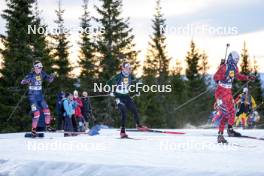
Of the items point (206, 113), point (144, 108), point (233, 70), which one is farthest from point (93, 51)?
point (233, 70)

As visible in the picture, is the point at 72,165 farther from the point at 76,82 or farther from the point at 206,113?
the point at 206,113

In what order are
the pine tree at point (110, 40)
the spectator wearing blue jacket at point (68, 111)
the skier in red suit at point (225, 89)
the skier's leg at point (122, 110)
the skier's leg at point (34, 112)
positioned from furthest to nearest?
the pine tree at point (110, 40) → the spectator wearing blue jacket at point (68, 111) → the skier's leg at point (34, 112) → the skier's leg at point (122, 110) → the skier in red suit at point (225, 89)

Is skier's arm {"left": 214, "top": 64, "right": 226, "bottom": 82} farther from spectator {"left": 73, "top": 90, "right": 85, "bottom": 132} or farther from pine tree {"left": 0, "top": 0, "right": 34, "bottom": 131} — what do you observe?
pine tree {"left": 0, "top": 0, "right": 34, "bottom": 131}

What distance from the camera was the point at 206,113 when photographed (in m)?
62.2

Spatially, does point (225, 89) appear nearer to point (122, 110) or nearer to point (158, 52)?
point (122, 110)

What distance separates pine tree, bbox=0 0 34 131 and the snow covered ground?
22.7 m

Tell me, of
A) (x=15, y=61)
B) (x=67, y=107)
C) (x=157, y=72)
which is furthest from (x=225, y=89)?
(x=157, y=72)

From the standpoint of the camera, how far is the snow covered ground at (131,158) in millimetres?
7293

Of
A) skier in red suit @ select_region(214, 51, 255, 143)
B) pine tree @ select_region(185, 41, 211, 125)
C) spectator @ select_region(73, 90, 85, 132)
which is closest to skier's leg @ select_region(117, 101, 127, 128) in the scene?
skier in red suit @ select_region(214, 51, 255, 143)

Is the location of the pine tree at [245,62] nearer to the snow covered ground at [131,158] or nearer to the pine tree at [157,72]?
the pine tree at [157,72]

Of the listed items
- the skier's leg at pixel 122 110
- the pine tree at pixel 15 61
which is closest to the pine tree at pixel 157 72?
the pine tree at pixel 15 61

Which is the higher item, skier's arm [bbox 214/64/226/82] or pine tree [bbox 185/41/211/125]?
pine tree [bbox 185/41/211/125]

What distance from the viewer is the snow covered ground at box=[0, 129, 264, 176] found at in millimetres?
7293

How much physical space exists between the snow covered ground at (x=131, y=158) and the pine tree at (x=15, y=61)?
22.7m
